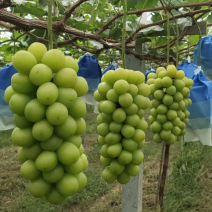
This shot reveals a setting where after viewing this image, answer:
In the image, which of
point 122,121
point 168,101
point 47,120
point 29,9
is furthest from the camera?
point 29,9

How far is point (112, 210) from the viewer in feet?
8.11

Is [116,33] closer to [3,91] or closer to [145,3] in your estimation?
[145,3]

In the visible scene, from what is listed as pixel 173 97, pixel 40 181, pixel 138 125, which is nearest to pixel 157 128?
pixel 173 97

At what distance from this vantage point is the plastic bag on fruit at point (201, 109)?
4.87 ft

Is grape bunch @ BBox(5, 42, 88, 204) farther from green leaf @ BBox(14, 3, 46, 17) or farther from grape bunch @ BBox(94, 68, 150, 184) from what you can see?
green leaf @ BBox(14, 3, 46, 17)

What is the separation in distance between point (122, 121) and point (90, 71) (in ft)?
3.82

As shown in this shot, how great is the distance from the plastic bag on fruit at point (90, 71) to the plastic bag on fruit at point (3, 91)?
49 cm

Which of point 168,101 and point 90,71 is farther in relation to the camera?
point 90,71

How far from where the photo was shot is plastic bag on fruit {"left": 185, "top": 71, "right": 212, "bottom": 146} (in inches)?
58.5

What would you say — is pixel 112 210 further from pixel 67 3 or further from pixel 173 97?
pixel 67 3

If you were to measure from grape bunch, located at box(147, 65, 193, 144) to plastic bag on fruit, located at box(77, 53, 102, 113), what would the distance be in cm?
74

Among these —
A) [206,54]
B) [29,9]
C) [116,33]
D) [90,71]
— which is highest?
[29,9]

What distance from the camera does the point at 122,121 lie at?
858mm

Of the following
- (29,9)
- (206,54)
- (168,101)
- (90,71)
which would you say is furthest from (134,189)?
→ (29,9)
